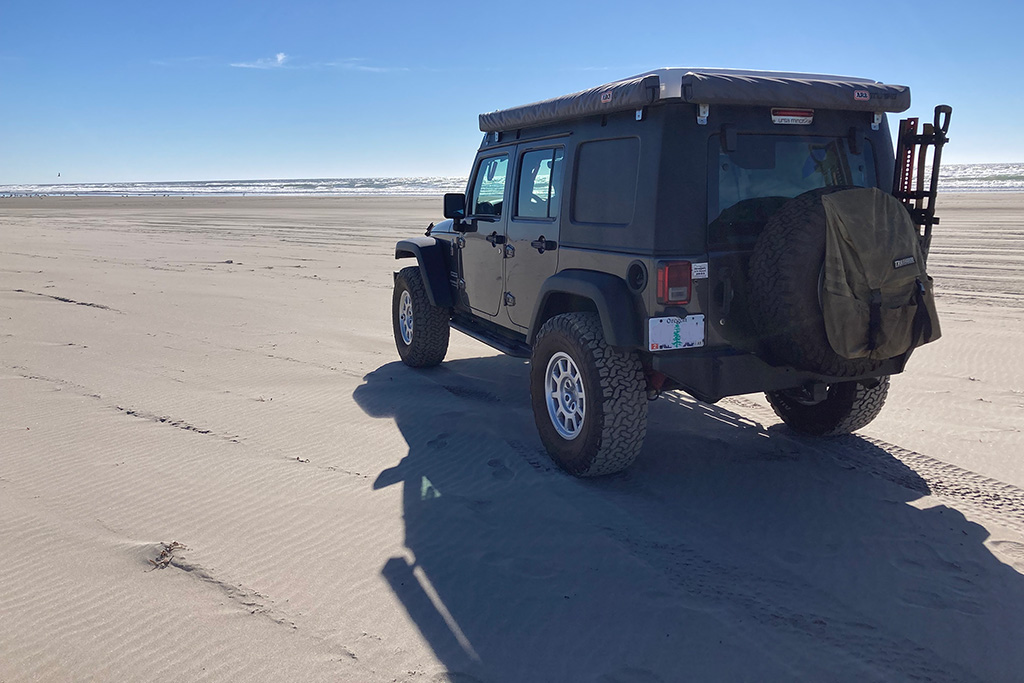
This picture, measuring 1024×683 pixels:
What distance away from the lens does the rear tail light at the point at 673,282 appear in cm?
390

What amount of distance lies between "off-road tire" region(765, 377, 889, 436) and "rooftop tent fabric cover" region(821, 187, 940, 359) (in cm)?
93

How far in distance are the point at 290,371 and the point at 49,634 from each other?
411 cm

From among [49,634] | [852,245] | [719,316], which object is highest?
[852,245]

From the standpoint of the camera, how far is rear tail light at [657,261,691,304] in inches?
153

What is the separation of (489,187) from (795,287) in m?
2.99

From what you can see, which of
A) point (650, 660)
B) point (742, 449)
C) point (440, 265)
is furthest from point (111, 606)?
point (440, 265)

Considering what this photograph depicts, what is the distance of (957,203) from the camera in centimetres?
2819

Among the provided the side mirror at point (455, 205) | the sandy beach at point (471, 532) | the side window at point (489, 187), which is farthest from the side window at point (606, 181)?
the side mirror at point (455, 205)

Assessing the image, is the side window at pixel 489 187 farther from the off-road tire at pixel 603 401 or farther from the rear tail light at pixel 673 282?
the rear tail light at pixel 673 282

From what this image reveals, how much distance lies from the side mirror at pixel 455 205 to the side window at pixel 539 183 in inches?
35.4

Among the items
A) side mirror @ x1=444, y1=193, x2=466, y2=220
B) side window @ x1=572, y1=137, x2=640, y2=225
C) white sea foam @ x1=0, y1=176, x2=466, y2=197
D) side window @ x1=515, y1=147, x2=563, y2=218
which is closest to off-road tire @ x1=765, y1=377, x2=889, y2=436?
side window @ x1=572, y1=137, x2=640, y2=225

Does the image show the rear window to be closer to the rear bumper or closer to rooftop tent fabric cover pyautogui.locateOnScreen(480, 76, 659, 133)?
rooftop tent fabric cover pyautogui.locateOnScreen(480, 76, 659, 133)

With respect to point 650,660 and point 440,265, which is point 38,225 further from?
point 650,660

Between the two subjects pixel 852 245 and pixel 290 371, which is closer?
pixel 852 245
